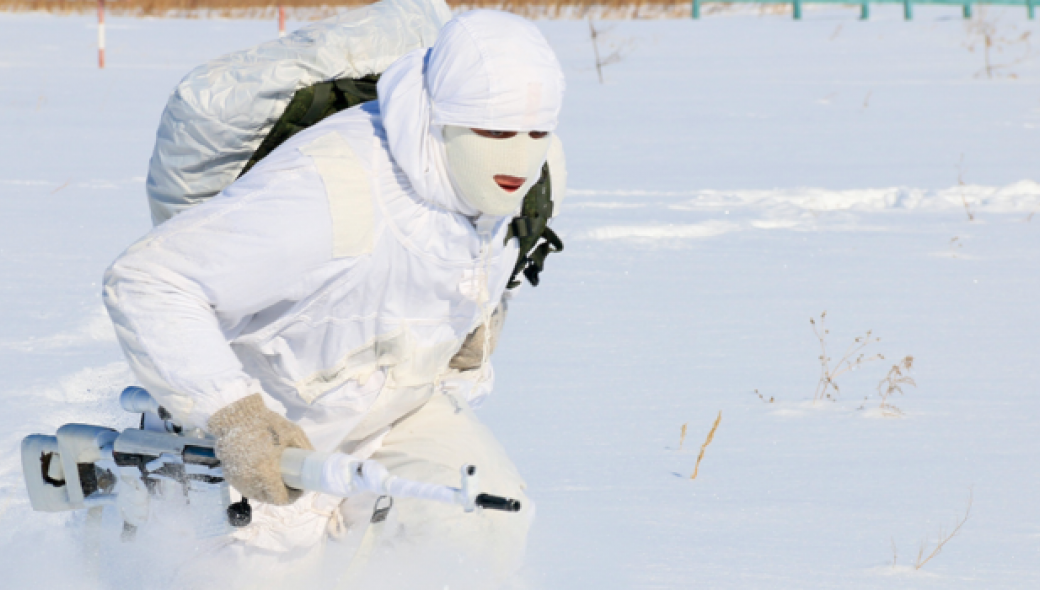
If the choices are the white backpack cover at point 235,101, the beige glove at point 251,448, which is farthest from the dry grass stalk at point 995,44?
the beige glove at point 251,448

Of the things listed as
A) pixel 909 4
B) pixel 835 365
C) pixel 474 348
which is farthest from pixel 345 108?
pixel 909 4

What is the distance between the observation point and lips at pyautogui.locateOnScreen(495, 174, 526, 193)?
→ 2.21 m

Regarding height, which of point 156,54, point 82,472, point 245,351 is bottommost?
point 156,54

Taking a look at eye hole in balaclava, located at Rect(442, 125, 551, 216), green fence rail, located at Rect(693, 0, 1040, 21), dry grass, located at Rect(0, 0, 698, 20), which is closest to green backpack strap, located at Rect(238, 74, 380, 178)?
eye hole in balaclava, located at Rect(442, 125, 551, 216)

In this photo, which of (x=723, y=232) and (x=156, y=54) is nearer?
(x=723, y=232)

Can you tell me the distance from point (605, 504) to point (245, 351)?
1.06m

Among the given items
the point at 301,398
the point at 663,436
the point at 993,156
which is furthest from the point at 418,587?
the point at 993,156

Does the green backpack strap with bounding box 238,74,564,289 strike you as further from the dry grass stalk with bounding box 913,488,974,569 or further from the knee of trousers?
the dry grass stalk with bounding box 913,488,974,569

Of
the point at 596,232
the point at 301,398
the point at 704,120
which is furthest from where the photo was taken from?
the point at 704,120

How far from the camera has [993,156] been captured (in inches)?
317

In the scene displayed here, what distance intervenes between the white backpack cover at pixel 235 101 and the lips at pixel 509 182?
17.8 inches

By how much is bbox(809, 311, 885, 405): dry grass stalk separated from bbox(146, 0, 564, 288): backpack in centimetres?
159

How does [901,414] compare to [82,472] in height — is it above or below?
below

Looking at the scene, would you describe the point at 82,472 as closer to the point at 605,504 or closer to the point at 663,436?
the point at 605,504
